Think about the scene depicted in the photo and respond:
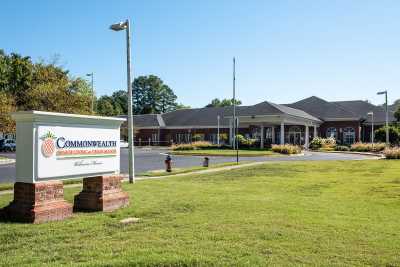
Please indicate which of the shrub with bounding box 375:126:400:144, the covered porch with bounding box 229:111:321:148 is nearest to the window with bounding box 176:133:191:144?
the covered porch with bounding box 229:111:321:148

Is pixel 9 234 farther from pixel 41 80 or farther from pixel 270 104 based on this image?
pixel 270 104

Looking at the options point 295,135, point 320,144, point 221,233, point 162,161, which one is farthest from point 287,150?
point 221,233

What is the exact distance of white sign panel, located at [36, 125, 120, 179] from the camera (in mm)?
8117

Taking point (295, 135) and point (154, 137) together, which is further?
point (154, 137)

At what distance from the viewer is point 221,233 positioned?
696 cm

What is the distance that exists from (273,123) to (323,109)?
14.3 meters

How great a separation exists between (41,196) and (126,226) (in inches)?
67.8

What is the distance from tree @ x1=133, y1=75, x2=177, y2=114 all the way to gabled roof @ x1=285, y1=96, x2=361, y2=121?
7104cm

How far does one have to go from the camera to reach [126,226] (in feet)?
24.8

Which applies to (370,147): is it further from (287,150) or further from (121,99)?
(121,99)

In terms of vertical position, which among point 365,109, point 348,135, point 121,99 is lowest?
point 348,135

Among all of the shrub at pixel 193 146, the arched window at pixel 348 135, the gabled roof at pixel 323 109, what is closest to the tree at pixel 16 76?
the shrub at pixel 193 146

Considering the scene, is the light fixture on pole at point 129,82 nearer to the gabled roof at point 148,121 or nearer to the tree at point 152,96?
the gabled roof at point 148,121

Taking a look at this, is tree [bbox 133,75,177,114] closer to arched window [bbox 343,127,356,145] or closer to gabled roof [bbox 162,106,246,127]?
gabled roof [bbox 162,106,246,127]
